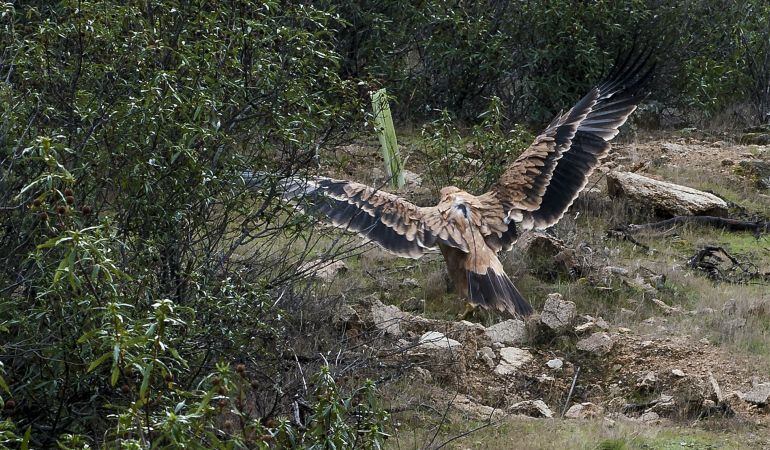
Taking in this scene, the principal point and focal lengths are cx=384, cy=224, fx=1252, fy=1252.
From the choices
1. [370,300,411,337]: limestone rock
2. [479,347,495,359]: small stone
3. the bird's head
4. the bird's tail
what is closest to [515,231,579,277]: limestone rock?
the bird's head

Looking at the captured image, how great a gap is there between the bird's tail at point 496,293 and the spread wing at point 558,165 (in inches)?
18.5

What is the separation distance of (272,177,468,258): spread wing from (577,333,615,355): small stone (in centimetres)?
111

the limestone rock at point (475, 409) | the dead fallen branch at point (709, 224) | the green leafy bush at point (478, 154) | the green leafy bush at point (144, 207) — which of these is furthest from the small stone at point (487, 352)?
the dead fallen branch at point (709, 224)

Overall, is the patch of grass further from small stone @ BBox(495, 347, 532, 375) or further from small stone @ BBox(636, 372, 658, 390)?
small stone @ BBox(495, 347, 532, 375)

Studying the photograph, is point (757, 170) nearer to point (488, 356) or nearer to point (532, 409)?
point (488, 356)

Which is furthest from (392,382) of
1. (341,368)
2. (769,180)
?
(769,180)

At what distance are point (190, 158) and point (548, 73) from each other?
770 centimetres

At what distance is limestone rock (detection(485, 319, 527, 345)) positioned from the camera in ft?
26.3

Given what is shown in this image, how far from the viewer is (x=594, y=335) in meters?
7.86

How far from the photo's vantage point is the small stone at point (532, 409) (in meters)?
6.86

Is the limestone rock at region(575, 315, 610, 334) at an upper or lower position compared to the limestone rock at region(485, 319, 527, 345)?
upper

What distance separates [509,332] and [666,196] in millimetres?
2903

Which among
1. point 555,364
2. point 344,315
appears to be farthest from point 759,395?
point 344,315

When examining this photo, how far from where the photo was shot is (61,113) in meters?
5.65
